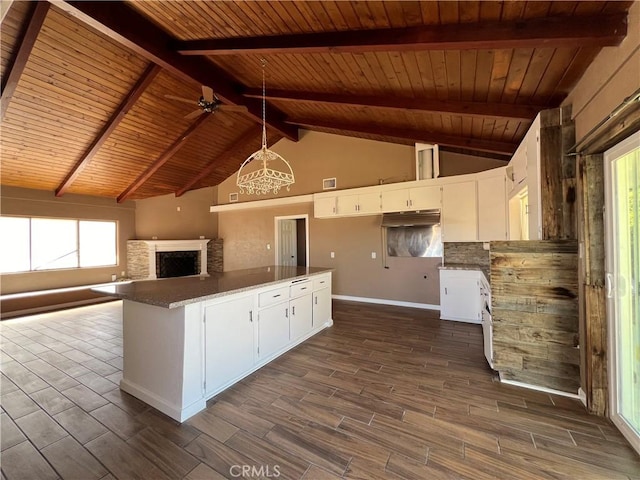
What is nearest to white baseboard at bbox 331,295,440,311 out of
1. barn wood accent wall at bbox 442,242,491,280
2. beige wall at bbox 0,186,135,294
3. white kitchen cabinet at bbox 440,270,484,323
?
white kitchen cabinet at bbox 440,270,484,323

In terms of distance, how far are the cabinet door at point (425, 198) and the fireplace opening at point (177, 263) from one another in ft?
20.9

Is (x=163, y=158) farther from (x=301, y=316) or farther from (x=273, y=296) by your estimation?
(x=301, y=316)

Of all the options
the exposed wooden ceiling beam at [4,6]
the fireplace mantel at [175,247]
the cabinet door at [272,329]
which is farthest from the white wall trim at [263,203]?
the exposed wooden ceiling beam at [4,6]

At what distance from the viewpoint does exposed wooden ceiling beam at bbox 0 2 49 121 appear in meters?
2.69

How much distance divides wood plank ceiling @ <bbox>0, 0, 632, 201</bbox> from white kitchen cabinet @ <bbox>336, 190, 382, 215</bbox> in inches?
48.5

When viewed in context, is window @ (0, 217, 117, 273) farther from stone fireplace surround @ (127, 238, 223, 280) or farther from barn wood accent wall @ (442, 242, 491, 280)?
barn wood accent wall @ (442, 242, 491, 280)

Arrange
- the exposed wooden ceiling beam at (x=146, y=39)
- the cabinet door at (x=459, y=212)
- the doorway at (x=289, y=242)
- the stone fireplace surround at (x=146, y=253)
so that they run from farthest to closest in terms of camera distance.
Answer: the doorway at (x=289, y=242) < the stone fireplace surround at (x=146, y=253) < the cabinet door at (x=459, y=212) < the exposed wooden ceiling beam at (x=146, y=39)

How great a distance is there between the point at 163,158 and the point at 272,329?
4.87 meters

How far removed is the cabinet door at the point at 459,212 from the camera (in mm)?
4250

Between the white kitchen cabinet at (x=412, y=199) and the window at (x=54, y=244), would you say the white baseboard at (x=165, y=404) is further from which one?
the window at (x=54, y=244)

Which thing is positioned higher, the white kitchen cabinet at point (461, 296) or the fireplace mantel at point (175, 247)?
the fireplace mantel at point (175, 247)

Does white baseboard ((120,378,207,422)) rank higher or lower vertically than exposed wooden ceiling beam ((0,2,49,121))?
lower

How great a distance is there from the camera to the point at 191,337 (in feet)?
6.46

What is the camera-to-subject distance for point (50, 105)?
12.2 feet
